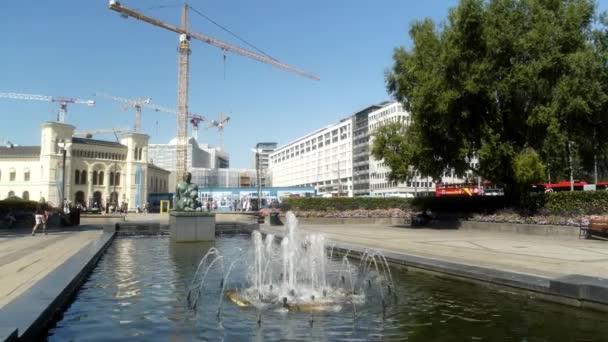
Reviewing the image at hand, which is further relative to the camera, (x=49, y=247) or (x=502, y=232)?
(x=502, y=232)

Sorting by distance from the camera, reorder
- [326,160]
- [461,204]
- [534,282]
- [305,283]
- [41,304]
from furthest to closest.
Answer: [326,160] → [461,204] → [305,283] → [534,282] → [41,304]

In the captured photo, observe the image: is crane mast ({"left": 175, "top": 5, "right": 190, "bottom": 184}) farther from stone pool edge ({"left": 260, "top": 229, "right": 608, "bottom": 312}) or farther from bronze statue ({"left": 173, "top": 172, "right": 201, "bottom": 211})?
stone pool edge ({"left": 260, "top": 229, "right": 608, "bottom": 312})

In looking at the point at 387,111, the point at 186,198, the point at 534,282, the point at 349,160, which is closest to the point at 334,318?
the point at 534,282

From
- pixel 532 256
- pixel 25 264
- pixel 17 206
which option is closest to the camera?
pixel 25 264

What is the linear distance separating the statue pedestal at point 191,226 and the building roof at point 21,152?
361ft

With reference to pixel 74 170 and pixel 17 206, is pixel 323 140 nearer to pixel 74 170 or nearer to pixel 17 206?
pixel 74 170

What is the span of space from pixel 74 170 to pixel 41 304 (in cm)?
11661

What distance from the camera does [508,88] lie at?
25531 millimetres

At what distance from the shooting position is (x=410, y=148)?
28.7m

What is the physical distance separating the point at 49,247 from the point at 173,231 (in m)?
5.53

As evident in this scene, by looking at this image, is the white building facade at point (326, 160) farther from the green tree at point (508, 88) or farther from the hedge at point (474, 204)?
the green tree at point (508, 88)

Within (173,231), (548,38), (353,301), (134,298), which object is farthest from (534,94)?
(134,298)

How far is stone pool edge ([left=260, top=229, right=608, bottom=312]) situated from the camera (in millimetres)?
8594

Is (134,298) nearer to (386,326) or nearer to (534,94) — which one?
(386,326)
